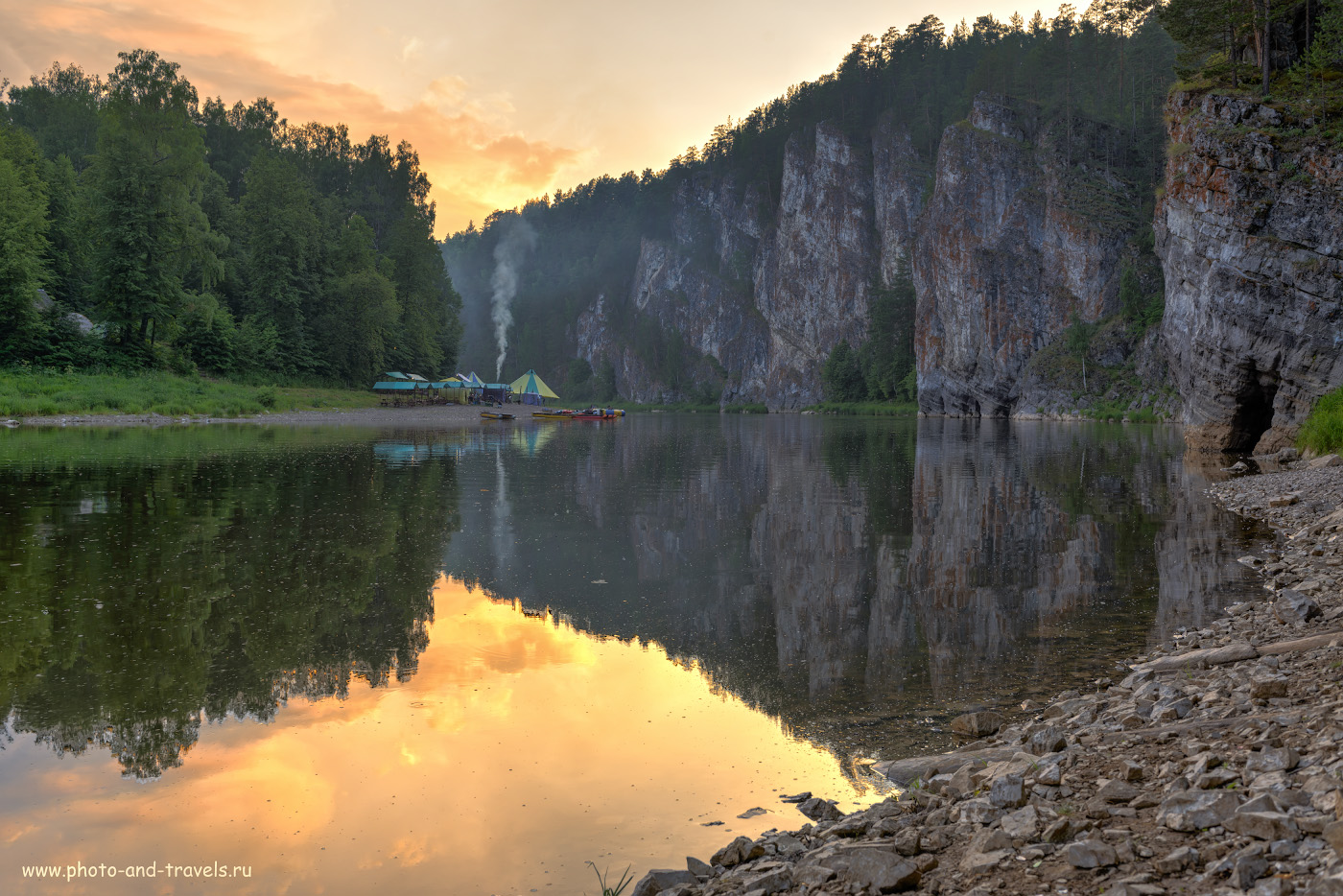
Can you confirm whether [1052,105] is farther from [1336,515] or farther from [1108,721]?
[1108,721]

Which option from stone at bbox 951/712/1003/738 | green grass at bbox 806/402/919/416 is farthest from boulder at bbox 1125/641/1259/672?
green grass at bbox 806/402/919/416

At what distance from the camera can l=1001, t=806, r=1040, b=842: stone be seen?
14.0ft

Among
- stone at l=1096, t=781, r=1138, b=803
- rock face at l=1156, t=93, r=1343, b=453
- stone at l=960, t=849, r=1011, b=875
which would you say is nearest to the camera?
stone at l=960, t=849, r=1011, b=875

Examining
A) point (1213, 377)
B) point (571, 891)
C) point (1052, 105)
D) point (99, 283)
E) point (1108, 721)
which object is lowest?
point (571, 891)

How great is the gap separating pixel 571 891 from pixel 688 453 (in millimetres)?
34599

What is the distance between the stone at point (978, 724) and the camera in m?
7.20

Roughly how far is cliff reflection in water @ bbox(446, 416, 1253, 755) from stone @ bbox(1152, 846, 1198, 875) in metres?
3.36

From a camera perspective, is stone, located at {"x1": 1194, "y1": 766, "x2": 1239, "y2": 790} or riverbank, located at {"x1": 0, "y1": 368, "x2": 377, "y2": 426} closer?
stone, located at {"x1": 1194, "y1": 766, "x2": 1239, "y2": 790}

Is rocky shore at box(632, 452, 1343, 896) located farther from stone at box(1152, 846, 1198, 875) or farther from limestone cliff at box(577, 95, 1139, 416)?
limestone cliff at box(577, 95, 1139, 416)

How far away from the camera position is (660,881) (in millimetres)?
4785

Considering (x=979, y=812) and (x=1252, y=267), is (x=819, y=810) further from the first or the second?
(x=1252, y=267)

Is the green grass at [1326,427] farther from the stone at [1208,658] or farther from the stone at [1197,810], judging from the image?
the stone at [1197,810]

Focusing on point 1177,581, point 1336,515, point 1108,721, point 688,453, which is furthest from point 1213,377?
point 1108,721

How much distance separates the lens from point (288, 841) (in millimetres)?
5520
